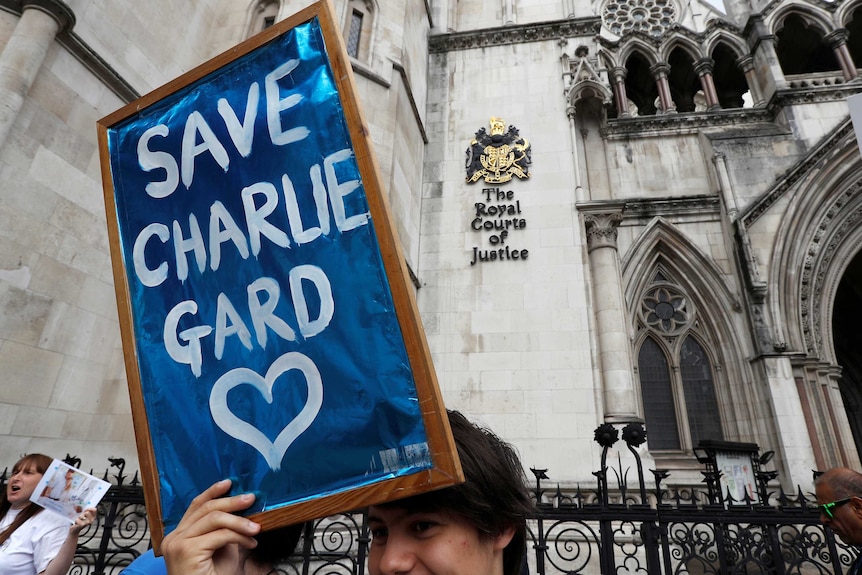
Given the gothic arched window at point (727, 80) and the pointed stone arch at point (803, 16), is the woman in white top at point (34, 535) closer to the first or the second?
the pointed stone arch at point (803, 16)

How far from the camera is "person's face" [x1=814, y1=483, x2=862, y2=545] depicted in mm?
2492

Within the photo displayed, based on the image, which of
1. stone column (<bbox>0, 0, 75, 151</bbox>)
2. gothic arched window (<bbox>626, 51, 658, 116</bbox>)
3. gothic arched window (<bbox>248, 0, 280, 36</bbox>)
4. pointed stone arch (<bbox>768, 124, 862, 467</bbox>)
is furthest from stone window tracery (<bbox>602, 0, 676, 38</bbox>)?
stone column (<bbox>0, 0, 75, 151</bbox>)

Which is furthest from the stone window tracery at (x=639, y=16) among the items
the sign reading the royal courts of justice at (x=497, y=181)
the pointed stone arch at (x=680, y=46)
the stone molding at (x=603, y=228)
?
the stone molding at (x=603, y=228)

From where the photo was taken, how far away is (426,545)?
1.19 metres

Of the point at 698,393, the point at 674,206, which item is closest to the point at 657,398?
the point at 698,393

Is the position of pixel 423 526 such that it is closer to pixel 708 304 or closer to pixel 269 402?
pixel 269 402

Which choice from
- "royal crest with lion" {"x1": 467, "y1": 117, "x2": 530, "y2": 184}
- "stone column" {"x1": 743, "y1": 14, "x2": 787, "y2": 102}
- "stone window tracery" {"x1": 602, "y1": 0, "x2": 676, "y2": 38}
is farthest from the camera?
"stone window tracery" {"x1": 602, "y1": 0, "x2": 676, "y2": 38}

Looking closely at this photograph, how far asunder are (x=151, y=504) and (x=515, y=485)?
3.50 ft

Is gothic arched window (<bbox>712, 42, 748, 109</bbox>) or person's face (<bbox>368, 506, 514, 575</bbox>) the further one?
gothic arched window (<bbox>712, 42, 748, 109</bbox>)

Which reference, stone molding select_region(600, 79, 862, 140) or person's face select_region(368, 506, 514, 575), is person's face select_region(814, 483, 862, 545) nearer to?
person's face select_region(368, 506, 514, 575)

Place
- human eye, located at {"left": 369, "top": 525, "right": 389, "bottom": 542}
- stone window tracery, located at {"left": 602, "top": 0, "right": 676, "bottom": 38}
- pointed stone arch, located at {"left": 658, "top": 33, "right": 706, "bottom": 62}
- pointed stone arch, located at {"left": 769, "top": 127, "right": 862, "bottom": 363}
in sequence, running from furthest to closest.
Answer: stone window tracery, located at {"left": 602, "top": 0, "right": 676, "bottom": 38} → pointed stone arch, located at {"left": 658, "top": 33, "right": 706, "bottom": 62} → pointed stone arch, located at {"left": 769, "top": 127, "right": 862, "bottom": 363} → human eye, located at {"left": 369, "top": 525, "right": 389, "bottom": 542}

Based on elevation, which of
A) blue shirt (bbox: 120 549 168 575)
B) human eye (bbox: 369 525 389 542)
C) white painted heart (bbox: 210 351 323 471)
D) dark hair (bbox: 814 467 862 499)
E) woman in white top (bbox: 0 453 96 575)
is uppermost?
white painted heart (bbox: 210 351 323 471)

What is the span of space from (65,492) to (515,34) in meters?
12.6

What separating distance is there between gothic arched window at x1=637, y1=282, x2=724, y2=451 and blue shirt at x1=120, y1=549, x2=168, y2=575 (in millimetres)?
11028
